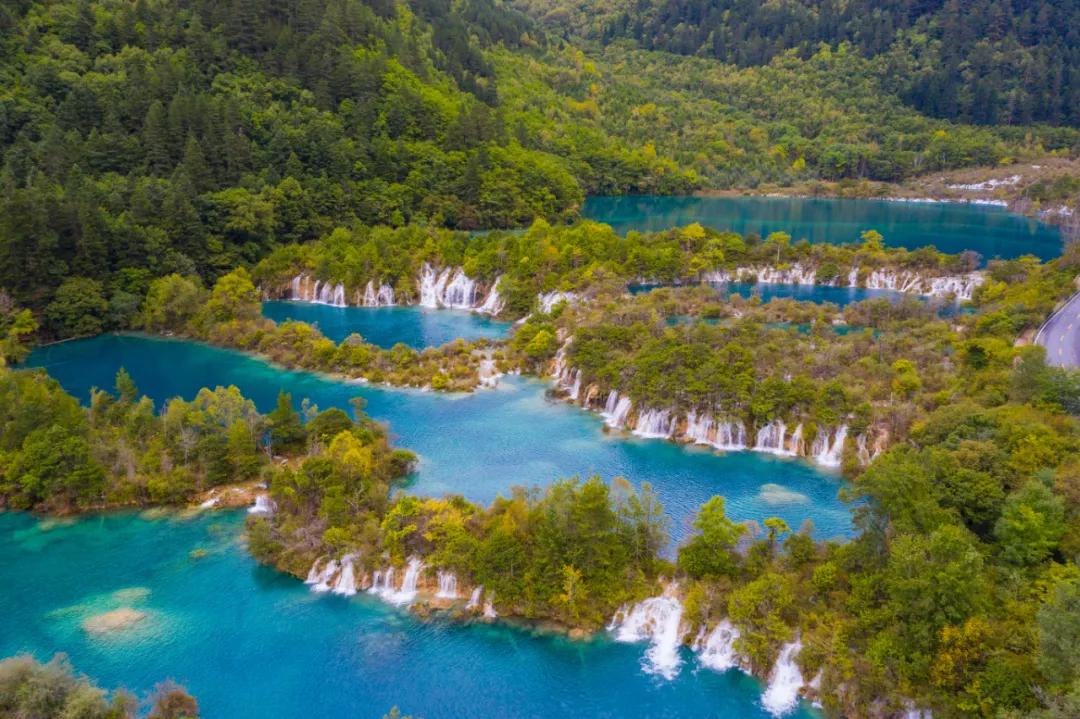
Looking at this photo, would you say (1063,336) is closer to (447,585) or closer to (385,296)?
(447,585)

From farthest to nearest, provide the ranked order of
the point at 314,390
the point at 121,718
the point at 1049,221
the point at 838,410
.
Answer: the point at 1049,221 < the point at 314,390 < the point at 838,410 < the point at 121,718

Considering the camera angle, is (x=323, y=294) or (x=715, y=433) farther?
(x=323, y=294)

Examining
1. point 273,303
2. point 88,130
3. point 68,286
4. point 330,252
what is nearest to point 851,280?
point 330,252

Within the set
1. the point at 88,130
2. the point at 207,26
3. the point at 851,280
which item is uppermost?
the point at 207,26

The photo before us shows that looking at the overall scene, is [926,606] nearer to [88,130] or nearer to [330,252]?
[330,252]

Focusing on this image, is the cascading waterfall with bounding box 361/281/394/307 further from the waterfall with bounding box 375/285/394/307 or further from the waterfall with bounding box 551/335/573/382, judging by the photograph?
the waterfall with bounding box 551/335/573/382

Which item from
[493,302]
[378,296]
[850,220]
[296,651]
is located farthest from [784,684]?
[850,220]

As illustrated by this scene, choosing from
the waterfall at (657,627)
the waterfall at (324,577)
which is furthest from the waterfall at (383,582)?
the waterfall at (657,627)

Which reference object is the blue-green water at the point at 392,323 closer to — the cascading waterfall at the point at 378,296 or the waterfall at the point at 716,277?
the cascading waterfall at the point at 378,296
